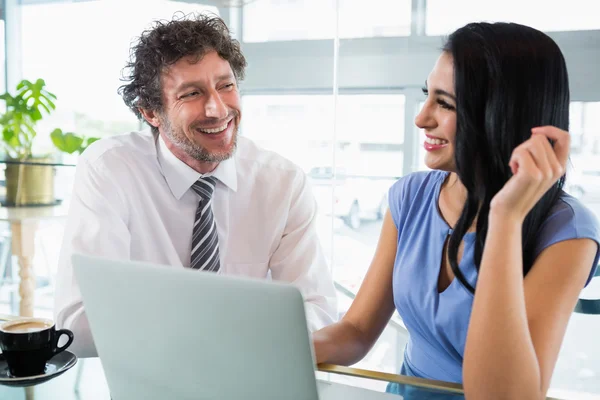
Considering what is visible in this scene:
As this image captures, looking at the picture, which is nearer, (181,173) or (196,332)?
(196,332)

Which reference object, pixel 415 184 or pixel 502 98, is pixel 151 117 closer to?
pixel 415 184

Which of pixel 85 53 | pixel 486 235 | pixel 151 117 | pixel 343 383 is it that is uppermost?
pixel 85 53

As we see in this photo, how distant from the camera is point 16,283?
4.20 m

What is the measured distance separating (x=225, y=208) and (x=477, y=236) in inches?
36.1

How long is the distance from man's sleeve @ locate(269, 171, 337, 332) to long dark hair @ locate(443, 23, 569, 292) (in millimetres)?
643

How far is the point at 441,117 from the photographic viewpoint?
1277mm

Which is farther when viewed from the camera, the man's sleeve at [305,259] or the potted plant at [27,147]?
the potted plant at [27,147]

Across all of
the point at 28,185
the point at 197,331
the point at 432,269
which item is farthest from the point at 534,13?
the point at 197,331

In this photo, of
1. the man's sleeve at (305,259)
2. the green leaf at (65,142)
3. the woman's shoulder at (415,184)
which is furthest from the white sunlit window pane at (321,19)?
the woman's shoulder at (415,184)

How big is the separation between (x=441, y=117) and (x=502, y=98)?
14 cm

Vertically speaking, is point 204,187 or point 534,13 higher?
point 534,13

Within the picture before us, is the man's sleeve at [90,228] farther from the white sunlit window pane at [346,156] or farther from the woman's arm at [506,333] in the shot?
the white sunlit window pane at [346,156]

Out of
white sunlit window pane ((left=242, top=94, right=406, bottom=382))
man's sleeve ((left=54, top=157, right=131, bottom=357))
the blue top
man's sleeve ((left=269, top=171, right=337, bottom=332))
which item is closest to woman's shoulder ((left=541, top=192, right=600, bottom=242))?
the blue top

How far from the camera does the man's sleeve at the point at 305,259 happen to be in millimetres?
1821
